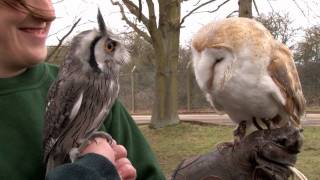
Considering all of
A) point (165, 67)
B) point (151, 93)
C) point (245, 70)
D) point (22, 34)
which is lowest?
point (151, 93)

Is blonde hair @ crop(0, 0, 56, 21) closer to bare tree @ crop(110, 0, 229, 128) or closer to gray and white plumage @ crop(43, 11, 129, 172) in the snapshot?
gray and white plumage @ crop(43, 11, 129, 172)

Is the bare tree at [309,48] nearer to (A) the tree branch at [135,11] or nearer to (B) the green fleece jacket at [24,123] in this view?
(A) the tree branch at [135,11]

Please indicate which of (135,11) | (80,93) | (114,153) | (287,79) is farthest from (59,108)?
(135,11)

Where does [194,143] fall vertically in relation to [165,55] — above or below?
below

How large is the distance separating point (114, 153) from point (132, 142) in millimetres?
316

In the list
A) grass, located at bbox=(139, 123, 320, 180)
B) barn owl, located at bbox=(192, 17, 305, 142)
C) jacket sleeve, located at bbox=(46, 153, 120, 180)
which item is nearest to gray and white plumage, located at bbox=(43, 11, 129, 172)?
jacket sleeve, located at bbox=(46, 153, 120, 180)

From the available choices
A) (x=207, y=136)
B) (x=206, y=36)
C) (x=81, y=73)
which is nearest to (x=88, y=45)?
(x=81, y=73)

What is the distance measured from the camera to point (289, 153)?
189 centimetres

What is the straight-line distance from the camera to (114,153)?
4.16 ft

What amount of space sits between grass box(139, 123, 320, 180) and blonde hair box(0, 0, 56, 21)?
4.92 metres

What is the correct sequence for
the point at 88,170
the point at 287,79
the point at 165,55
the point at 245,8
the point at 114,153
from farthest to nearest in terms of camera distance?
the point at 165,55, the point at 245,8, the point at 287,79, the point at 114,153, the point at 88,170

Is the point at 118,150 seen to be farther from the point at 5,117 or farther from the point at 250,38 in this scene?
the point at 250,38

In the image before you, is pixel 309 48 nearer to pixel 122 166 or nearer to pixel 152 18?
pixel 152 18

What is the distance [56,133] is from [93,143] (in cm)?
10
